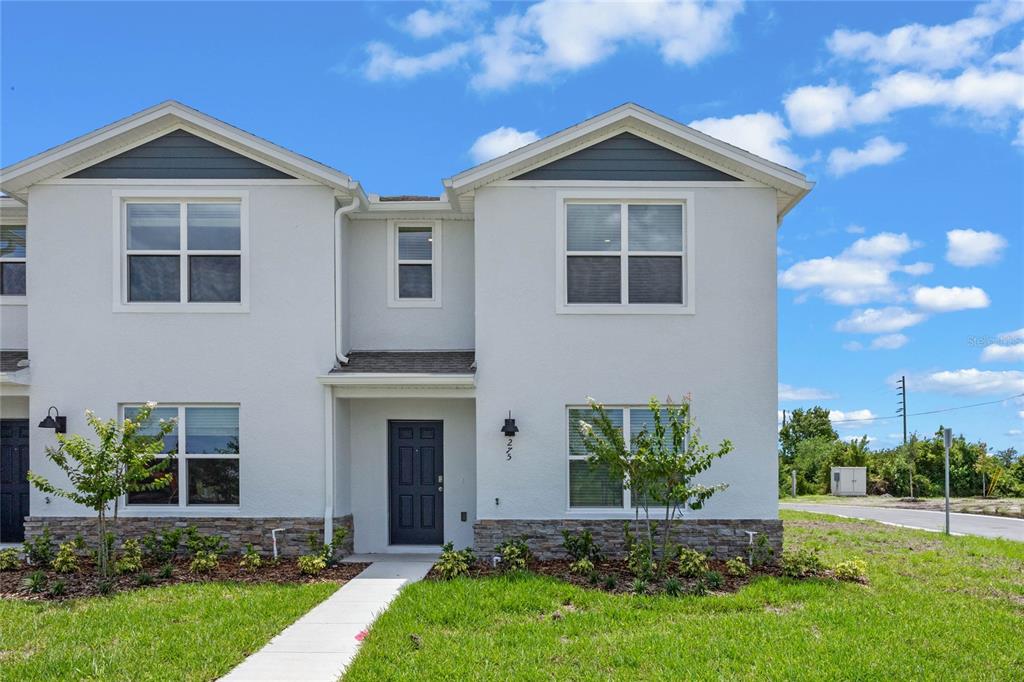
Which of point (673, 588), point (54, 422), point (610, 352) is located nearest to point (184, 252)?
point (54, 422)

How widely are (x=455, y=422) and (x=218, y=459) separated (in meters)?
3.64

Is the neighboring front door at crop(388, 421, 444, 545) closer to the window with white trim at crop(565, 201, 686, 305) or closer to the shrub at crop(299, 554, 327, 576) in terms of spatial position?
the shrub at crop(299, 554, 327, 576)

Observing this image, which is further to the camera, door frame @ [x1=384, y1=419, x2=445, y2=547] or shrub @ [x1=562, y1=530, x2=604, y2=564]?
door frame @ [x1=384, y1=419, x2=445, y2=547]

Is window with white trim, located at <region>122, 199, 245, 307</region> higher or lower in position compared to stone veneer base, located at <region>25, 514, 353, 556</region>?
higher

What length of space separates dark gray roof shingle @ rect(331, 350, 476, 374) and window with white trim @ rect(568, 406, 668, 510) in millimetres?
1892

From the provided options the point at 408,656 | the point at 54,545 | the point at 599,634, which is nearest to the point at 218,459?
the point at 54,545

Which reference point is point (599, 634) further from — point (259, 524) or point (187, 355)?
point (187, 355)

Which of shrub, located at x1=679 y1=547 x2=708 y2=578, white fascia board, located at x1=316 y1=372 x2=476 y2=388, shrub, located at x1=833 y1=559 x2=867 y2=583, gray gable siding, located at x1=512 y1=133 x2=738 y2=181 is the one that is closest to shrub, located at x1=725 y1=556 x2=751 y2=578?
shrub, located at x1=679 y1=547 x2=708 y2=578

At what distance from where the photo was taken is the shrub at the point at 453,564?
991cm

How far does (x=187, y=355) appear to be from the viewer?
1149 cm

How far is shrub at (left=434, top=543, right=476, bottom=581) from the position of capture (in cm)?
991

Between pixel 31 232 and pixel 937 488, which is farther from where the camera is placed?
pixel 937 488

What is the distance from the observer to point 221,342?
11500 mm

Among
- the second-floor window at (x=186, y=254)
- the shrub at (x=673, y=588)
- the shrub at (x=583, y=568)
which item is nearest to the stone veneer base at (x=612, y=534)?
the shrub at (x=583, y=568)
